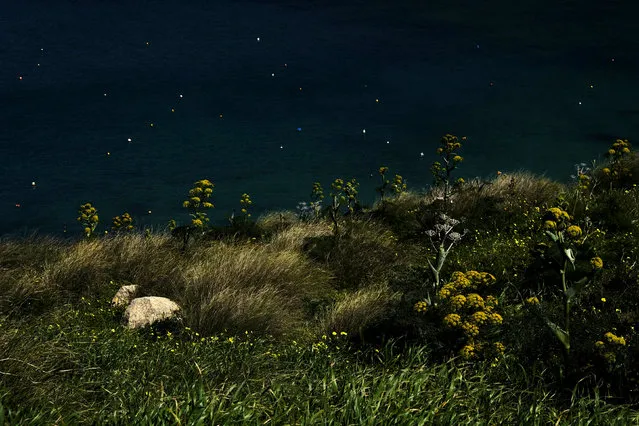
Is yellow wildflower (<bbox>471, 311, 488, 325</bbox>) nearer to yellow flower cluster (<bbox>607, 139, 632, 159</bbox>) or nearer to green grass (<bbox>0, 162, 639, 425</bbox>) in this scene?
green grass (<bbox>0, 162, 639, 425</bbox>)

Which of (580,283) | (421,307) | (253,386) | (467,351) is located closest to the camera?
(253,386)

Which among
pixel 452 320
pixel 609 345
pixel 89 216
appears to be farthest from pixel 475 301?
pixel 89 216

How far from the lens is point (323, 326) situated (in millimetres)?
7160

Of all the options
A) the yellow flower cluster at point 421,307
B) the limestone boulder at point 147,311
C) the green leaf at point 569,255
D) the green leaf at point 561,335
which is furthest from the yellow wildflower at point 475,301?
the limestone boulder at point 147,311

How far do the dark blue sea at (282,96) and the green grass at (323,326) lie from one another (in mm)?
4850

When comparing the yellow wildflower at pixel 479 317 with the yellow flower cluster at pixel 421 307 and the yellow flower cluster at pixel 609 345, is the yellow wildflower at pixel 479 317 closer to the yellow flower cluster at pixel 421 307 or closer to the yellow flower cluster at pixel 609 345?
the yellow flower cluster at pixel 421 307

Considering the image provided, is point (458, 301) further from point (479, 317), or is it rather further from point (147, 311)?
point (147, 311)

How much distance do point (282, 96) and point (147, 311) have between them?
44.0ft

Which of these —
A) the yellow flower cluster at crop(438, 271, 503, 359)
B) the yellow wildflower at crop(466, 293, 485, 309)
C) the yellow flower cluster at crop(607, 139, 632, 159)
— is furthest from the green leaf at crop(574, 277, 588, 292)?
the yellow flower cluster at crop(607, 139, 632, 159)

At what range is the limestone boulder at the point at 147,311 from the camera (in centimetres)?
738

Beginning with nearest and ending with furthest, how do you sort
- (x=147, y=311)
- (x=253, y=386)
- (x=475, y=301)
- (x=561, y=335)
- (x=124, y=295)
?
1. (x=253, y=386)
2. (x=561, y=335)
3. (x=475, y=301)
4. (x=147, y=311)
5. (x=124, y=295)

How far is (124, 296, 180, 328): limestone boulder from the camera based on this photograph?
738 cm

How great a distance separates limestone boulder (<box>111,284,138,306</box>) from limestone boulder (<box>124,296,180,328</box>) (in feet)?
1.13

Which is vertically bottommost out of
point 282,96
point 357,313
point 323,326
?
point 282,96
